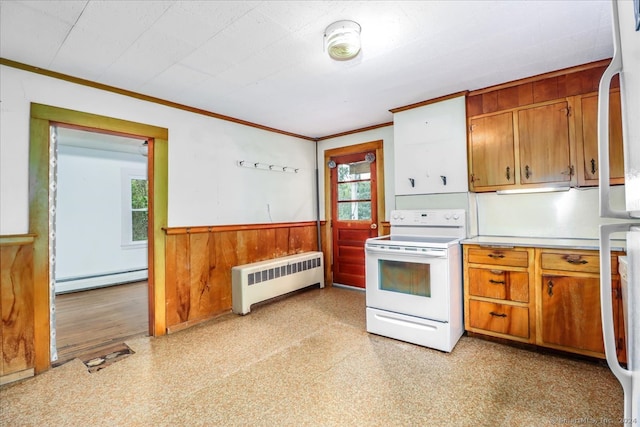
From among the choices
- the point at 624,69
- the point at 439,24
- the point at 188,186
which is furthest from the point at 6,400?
the point at 439,24

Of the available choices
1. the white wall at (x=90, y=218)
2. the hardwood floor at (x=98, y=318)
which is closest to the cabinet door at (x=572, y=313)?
the hardwood floor at (x=98, y=318)

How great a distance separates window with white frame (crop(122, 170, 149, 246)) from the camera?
5375 millimetres

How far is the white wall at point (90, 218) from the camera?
15.6 ft

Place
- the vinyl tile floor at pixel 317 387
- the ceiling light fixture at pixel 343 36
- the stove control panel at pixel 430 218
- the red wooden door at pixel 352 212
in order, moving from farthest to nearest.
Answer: the red wooden door at pixel 352 212 < the stove control panel at pixel 430 218 < the ceiling light fixture at pixel 343 36 < the vinyl tile floor at pixel 317 387

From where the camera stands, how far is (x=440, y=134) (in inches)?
130

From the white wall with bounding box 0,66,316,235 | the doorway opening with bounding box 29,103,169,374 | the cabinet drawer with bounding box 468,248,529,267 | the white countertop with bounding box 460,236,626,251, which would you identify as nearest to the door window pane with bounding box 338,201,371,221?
the white wall with bounding box 0,66,316,235

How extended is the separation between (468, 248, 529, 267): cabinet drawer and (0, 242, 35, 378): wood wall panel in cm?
365

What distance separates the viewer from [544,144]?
2.75 meters

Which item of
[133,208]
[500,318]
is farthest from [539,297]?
[133,208]

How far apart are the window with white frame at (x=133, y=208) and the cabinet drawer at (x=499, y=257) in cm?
516

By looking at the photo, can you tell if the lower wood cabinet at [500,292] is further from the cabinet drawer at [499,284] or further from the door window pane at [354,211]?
the door window pane at [354,211]

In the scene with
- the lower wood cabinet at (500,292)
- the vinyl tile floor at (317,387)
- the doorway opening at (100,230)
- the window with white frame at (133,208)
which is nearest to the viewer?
the vinyl tile floor at (317,387)

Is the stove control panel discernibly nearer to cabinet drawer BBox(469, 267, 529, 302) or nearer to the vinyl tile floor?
cabinet drawer BBox(469, 267, 529, 302)

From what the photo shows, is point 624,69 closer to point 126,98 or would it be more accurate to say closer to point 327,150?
point 126,98
